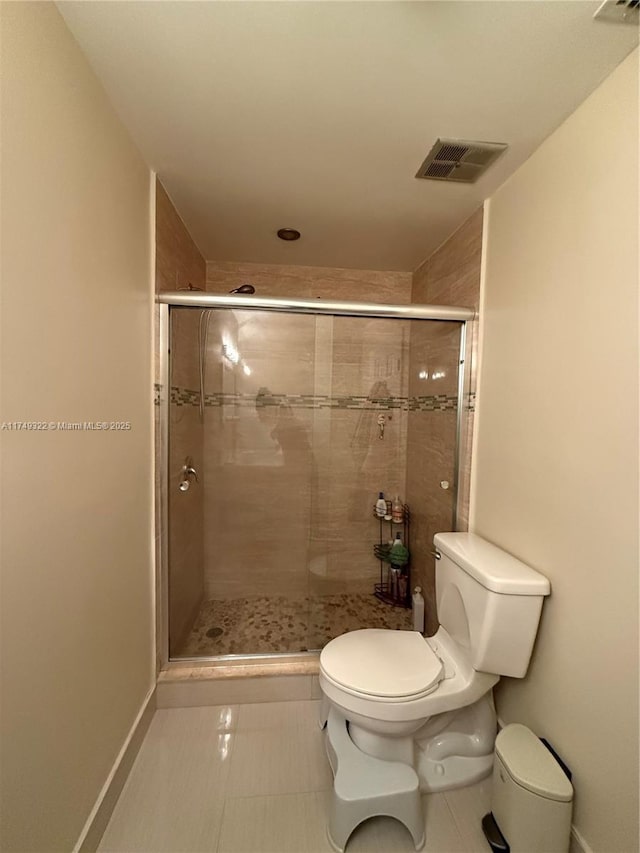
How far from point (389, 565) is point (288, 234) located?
2.05 m

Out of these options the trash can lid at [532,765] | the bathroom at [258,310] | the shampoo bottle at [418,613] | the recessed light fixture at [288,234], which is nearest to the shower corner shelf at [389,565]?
the shampoo bottle at [418,613]

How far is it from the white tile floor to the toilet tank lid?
0.74m

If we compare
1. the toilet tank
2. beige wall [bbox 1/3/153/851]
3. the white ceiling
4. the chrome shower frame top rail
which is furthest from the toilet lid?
the white ceiling

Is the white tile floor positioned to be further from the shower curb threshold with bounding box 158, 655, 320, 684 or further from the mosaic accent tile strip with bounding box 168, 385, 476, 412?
the mosaic accent tile strip with bounding box 168, 385, 476, 412

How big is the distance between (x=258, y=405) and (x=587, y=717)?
6.01 ft

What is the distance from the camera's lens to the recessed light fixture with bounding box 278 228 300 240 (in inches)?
70.8

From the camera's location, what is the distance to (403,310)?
5.24ft

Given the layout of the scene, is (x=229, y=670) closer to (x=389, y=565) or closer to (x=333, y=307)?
(x=389, y=565)

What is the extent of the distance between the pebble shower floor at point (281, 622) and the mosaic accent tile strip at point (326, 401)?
115 cm

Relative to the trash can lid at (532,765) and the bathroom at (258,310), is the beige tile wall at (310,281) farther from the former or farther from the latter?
the trash can lid at (532,765)

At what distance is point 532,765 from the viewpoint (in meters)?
0.98

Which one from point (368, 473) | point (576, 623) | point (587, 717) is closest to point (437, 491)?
point (368, 473)

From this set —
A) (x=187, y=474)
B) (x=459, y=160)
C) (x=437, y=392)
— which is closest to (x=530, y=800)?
(x=437, y=392)

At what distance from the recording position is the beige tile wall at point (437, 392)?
1.62m
